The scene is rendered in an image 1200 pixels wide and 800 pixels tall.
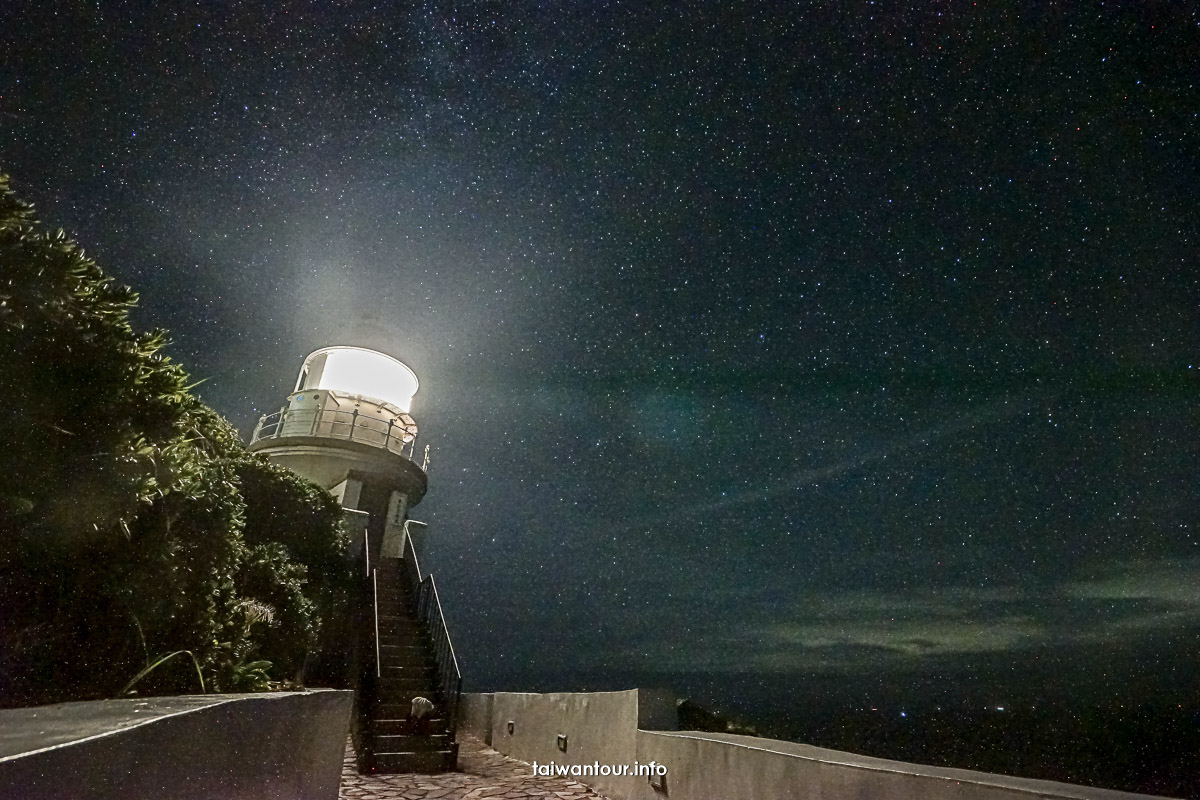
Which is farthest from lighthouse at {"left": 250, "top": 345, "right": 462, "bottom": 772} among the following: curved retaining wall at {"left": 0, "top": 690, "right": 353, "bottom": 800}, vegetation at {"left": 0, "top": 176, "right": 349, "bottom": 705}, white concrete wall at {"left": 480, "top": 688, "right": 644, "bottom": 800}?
curved retaining wall at {"left": 0, "top": 690, "right": 353, "bottom": 800}

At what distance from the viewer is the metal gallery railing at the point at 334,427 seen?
1770 cm

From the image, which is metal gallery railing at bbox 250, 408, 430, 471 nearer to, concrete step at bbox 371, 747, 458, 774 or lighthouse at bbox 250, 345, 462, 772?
lighthouse at bbox 250, 345, 462, 772

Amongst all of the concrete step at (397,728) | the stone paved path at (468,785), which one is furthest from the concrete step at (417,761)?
the concrete step at (397,728)

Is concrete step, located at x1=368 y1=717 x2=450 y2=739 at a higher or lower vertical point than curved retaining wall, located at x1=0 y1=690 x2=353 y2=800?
lower

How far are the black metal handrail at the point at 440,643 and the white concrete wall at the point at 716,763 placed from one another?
1.11 metres

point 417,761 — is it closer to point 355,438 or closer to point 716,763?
point 716,763

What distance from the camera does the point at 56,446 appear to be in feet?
11.3

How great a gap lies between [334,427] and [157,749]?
17741 millimetres

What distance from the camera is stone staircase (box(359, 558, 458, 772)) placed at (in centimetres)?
806

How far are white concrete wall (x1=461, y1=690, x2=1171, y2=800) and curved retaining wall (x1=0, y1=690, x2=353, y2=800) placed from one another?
3.20 meters

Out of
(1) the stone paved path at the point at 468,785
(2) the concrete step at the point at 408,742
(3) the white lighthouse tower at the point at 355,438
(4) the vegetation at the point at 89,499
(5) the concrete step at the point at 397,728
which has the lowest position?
(1) the stone paved path at the point at 468,785

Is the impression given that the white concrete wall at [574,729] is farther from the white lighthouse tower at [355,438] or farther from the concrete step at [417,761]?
the white lighthouse tower at [355,438]

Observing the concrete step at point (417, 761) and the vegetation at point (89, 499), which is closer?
the vegetation at point (89, 499)

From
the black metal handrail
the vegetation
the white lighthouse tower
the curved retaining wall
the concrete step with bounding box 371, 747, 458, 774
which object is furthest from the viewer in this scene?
the white lighthouse tower
